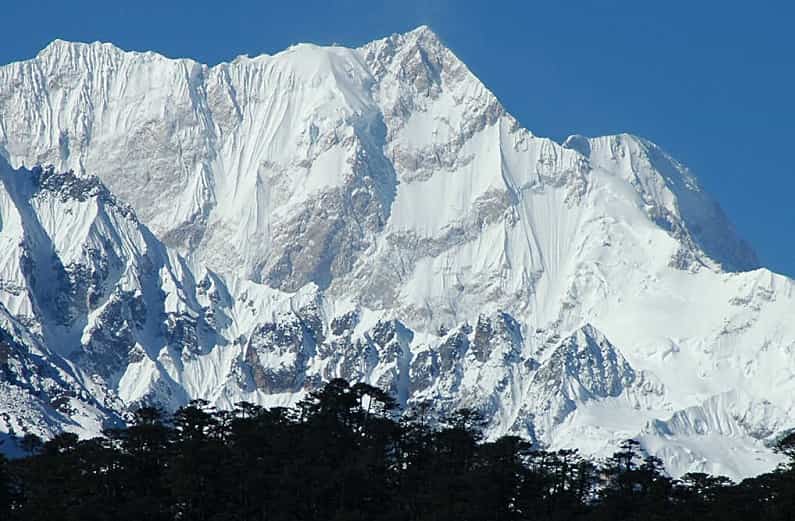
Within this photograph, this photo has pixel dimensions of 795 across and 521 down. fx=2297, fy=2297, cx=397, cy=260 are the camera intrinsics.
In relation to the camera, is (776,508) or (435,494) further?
(435,494)

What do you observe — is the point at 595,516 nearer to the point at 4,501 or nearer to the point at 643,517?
the point at 643,517

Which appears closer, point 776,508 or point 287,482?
point 776,508

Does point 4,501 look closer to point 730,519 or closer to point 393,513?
point 393,513

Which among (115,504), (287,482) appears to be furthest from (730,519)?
(115,504)

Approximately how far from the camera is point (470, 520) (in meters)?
195

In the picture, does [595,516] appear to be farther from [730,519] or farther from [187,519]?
[187,519]

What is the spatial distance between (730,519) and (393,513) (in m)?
29.3

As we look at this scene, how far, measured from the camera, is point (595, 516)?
19675cm

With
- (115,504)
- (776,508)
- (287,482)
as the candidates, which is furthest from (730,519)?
(115,504)

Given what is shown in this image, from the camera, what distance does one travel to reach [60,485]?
197 metres

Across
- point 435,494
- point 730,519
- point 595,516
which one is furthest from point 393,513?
point 730,519

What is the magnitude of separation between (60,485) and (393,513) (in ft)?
94.2

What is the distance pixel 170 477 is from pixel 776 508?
5266cm

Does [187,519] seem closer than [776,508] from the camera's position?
No
